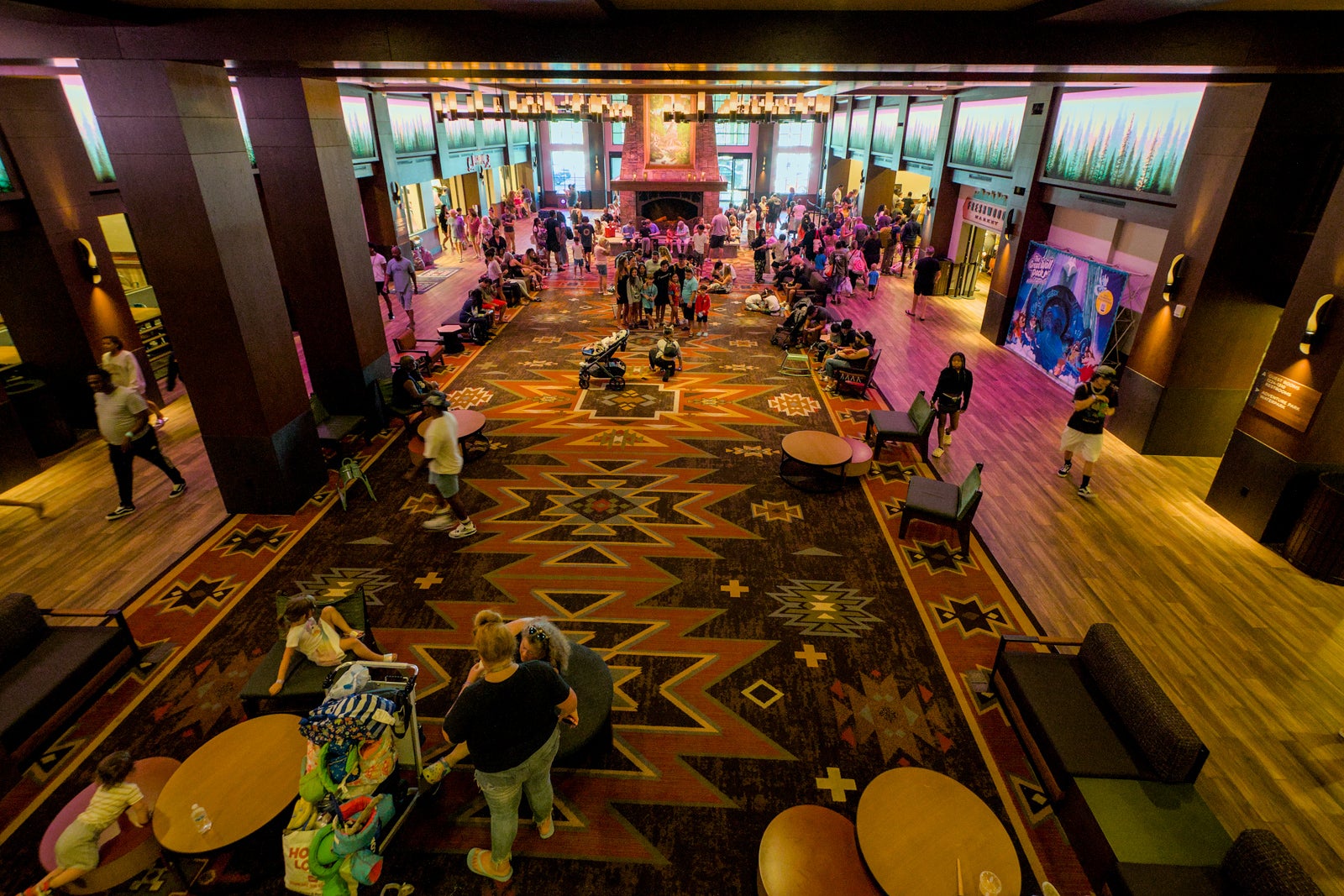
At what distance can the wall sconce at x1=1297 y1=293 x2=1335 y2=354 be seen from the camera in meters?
5.51

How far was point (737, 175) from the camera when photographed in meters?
28.0

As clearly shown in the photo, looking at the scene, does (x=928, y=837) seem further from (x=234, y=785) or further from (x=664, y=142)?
(x=664, y=142)

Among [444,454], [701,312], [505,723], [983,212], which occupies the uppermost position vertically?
[983,212]

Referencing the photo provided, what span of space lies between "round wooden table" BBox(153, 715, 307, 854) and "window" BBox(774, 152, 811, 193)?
2876cm

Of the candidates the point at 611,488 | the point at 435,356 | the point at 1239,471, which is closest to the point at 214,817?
the point at 611,488

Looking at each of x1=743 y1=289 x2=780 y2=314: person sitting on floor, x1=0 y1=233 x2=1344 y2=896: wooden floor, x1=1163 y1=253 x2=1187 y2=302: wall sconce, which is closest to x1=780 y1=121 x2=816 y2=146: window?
x1=743 y1=289 x2=780 y2=314: person sitting on floor

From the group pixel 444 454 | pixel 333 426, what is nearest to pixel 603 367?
pixel 333 426

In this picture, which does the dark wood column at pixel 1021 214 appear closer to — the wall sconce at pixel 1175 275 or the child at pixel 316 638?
the wall sconce at pixel 1175 275

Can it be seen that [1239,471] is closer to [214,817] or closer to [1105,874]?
[1105,874]

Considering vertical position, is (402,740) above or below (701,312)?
below

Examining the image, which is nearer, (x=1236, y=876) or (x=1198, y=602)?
(x=1236, y=876)

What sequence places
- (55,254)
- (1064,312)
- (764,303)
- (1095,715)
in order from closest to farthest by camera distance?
(1095,715), (55,254), (1064,312), (764,303)

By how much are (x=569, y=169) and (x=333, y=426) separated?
2482 centimetres

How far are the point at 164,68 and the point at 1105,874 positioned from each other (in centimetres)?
810
